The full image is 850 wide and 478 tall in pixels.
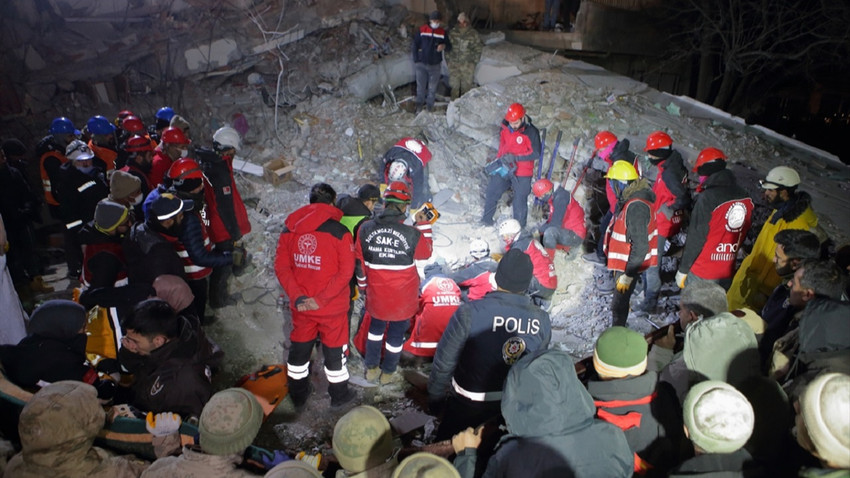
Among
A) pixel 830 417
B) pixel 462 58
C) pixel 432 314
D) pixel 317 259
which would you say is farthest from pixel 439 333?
pixel 462 58

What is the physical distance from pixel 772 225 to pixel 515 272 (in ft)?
8.76

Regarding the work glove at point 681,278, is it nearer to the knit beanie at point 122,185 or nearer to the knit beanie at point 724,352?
the knit beanie at point 724,352

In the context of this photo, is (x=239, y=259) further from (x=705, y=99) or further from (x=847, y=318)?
(x=705, y=99)

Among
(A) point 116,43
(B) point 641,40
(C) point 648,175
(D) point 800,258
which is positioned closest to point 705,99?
(B) point 641,40

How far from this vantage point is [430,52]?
8.77 m

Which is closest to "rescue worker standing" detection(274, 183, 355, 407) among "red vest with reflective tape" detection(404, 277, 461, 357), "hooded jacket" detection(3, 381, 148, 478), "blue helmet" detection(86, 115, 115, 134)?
"red vest with reflective tape" detection(404, 277, 461, 357)

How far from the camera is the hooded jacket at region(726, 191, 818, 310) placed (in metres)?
3.99

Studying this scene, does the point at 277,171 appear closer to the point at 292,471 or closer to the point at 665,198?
the point at 665,198

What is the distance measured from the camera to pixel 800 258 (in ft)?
11.4

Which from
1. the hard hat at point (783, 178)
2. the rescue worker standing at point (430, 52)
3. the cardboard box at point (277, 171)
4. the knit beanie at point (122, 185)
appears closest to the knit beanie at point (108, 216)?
the knit beanie at point (122, 185)

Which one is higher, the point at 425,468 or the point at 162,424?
the point at 425,468

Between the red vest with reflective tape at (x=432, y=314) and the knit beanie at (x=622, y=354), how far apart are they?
2190 mm

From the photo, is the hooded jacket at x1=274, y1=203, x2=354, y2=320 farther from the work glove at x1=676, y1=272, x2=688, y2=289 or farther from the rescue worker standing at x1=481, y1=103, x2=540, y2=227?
the rescue worker standing at x1=481, y1=103, x2=540, y2=227

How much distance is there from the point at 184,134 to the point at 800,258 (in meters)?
6.50
